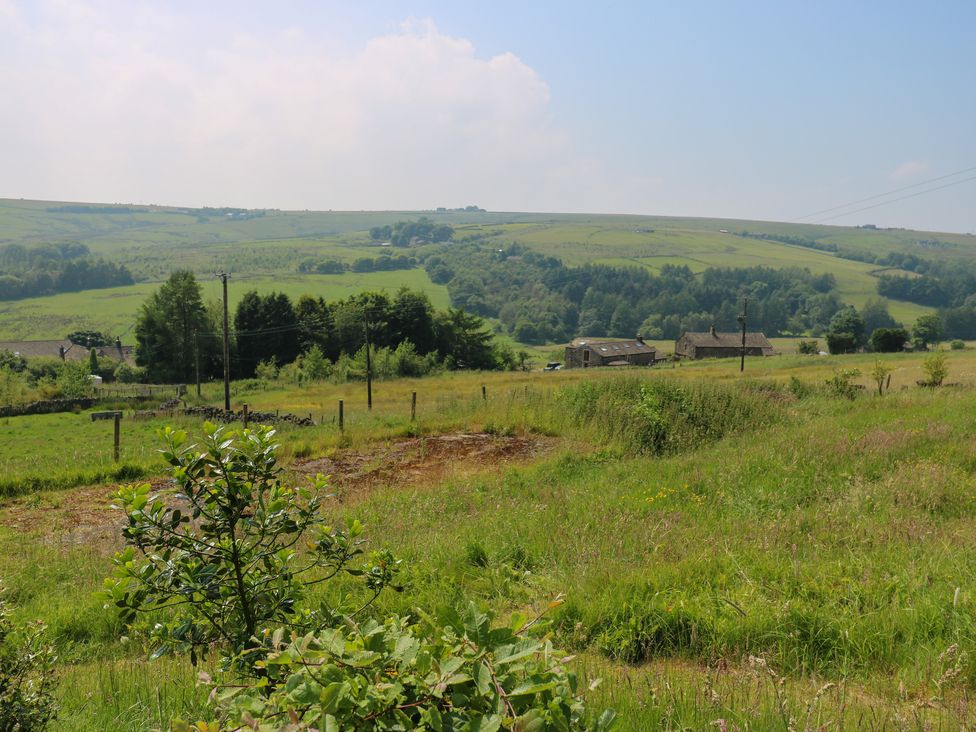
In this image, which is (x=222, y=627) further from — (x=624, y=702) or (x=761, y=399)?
(x=761, y=399)

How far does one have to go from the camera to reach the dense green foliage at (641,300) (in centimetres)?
15062

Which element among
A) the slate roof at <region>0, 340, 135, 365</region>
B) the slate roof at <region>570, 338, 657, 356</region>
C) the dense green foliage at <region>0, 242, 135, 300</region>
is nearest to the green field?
the dense green foliage at <region>0, 242, 135, 300</region>

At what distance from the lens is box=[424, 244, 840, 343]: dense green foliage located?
5930 inches

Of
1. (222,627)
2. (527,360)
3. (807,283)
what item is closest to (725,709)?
(222,627)

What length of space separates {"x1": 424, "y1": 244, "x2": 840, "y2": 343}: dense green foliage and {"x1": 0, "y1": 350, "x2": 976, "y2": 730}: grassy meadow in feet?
435

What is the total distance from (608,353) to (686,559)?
99432 millimetres

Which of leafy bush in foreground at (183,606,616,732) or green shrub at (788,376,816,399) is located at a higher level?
leafy bush in foreground at (183,606,616,732)

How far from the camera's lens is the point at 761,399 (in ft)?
57.2

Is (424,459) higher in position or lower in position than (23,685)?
lower

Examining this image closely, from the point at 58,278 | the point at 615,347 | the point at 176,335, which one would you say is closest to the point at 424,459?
the point at 176,335

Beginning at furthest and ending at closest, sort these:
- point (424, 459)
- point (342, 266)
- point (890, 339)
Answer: point (342, 266)
point (890, 339)
point (424, 459)

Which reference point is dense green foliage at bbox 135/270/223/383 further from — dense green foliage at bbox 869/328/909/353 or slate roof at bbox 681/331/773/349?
dense green foliage at bbox 869/328/909/353

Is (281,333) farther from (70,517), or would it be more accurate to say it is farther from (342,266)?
(342,266)

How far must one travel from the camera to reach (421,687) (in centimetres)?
178
